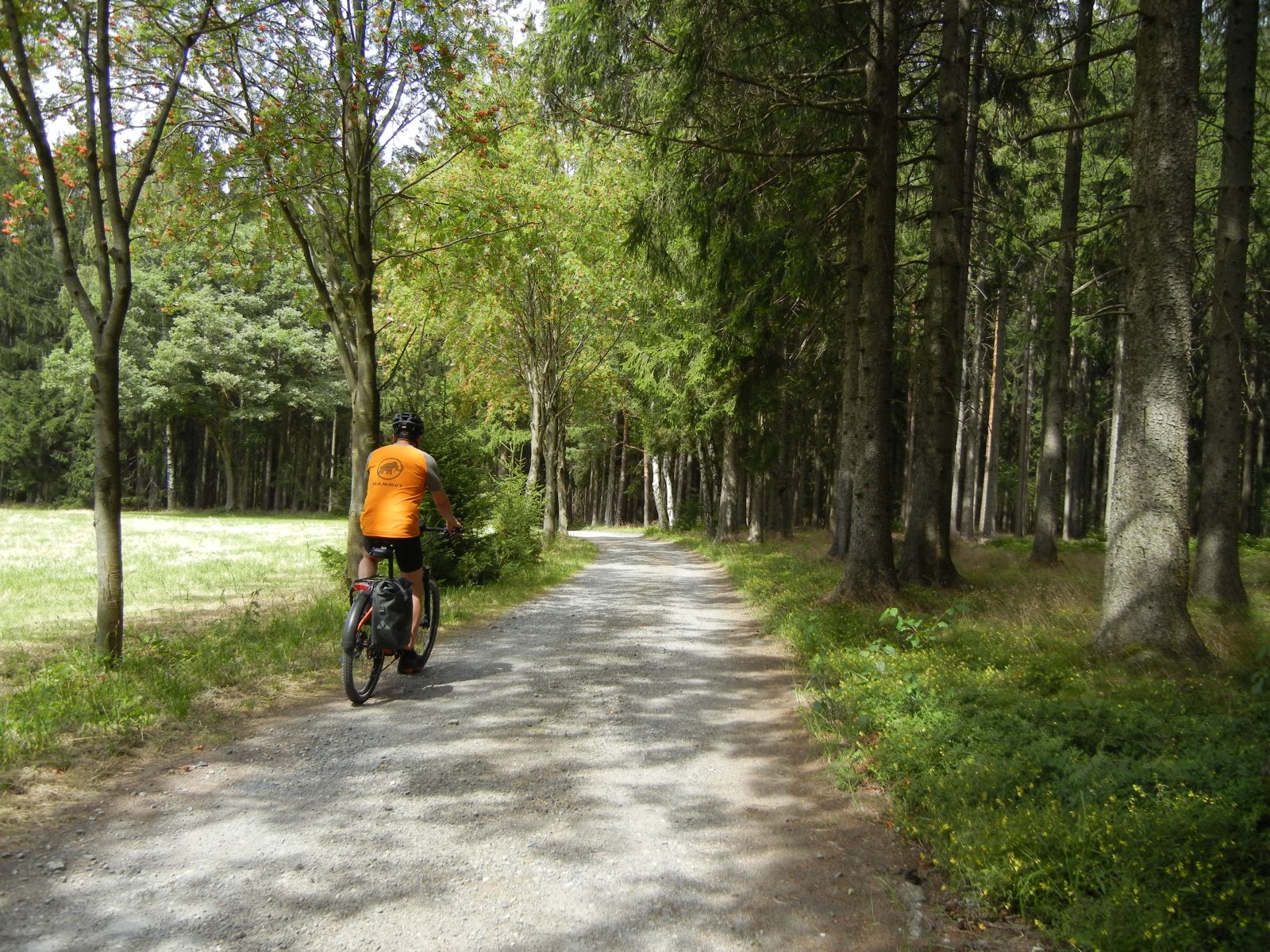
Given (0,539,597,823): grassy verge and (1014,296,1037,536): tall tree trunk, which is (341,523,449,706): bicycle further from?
(1014,296,1037,536): tall tree trunk

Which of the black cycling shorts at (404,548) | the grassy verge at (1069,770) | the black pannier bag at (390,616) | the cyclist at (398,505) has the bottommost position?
the grassy verge at (1069,770)

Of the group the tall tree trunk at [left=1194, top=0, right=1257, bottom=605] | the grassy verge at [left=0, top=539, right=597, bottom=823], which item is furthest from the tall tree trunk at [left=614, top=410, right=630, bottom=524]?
the grassy verge at [left=0, top=539, right=597, bottom=823]

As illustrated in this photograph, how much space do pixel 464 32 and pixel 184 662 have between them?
7768 mm

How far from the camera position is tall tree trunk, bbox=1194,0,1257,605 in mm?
9945

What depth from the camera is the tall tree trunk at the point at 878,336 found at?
32.9 feet

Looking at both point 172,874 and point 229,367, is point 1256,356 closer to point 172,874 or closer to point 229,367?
point 172,874

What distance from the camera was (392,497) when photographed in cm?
616

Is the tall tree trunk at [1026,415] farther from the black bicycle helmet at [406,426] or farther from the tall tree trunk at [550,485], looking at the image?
the black bicycle helmet at [406,426]

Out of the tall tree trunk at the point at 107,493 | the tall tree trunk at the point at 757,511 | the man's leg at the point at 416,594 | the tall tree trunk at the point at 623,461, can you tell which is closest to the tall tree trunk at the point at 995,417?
the tall tree trunk at the point at 757,511

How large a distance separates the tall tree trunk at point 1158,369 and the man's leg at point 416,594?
18.0ft

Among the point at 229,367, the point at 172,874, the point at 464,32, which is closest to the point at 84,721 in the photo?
the point at 172,874

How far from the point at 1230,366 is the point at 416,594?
10.2m

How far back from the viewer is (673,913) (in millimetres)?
3092

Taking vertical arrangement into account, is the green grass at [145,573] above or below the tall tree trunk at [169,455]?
below
